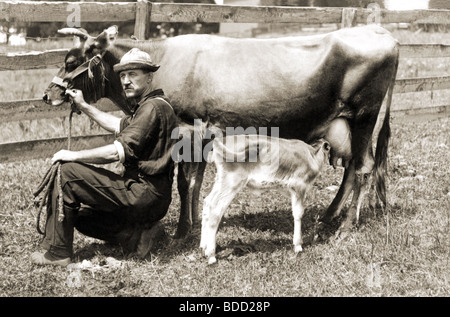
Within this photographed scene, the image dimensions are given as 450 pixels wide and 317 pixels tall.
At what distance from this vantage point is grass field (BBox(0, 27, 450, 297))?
4.86 m

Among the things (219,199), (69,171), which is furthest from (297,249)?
(69,171)

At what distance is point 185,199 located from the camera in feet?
19.8

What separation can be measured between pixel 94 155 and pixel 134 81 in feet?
2.14

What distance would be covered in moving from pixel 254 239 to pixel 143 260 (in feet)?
3.42

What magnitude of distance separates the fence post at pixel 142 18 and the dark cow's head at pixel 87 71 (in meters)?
1.72

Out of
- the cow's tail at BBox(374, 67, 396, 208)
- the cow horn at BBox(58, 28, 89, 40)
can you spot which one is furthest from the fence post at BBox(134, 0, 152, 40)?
the cow's tail at BBox(374, 67, 396, 208)

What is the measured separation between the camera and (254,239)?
592cm

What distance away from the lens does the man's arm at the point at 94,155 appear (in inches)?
196

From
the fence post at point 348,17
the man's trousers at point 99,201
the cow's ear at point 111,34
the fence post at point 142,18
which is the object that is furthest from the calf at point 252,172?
the fence post at point 348,17

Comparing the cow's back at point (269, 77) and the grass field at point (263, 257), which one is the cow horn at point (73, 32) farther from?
the grass field at point (263, 257)

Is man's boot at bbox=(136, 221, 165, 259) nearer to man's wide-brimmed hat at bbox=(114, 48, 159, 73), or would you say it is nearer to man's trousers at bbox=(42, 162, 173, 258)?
man's trousers at bbox=(42, 162, 173, 258)

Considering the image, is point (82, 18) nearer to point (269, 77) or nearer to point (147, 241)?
point (269, 77)

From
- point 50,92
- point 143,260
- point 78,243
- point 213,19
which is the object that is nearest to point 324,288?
point 143,260
